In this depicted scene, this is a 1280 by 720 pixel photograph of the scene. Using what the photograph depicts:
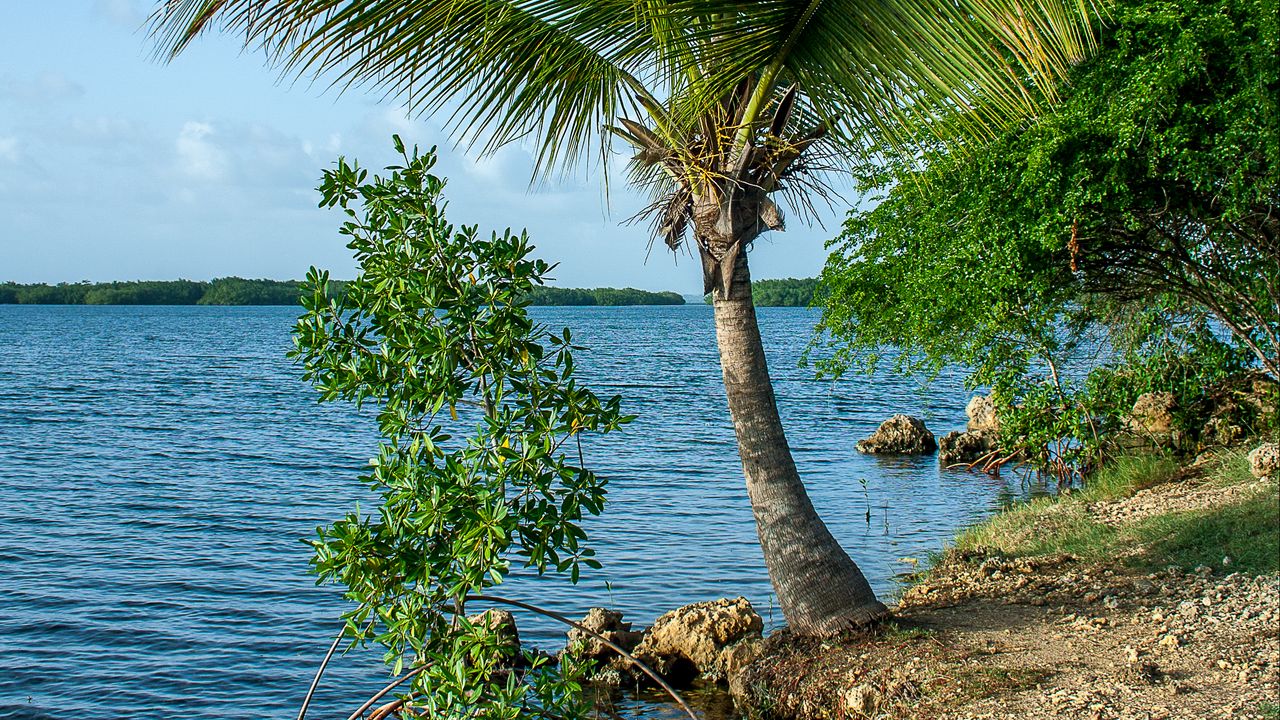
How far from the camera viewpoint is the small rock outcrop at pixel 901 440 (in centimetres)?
2498

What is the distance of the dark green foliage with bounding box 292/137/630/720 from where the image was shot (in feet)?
17.1

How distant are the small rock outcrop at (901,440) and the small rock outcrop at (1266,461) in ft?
43.7

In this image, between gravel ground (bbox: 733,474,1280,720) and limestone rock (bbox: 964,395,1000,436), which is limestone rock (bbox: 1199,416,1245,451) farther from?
limestone rock (bbox: 964,395,1000,436)

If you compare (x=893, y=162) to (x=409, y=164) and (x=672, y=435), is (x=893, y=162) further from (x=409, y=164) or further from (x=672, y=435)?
(x=672, y=435)

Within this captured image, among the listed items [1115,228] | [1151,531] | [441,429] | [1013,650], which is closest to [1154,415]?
[1115,228]

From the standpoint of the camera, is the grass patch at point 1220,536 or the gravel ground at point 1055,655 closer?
the gravel ground at point 1055,655

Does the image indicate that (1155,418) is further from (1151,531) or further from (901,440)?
(901,440)

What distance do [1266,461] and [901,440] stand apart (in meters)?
13.7

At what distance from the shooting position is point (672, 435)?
93.7 ft

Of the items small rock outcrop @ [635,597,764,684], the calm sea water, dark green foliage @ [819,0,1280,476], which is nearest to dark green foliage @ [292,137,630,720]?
dark green foliage @ [819,0,1280,476]

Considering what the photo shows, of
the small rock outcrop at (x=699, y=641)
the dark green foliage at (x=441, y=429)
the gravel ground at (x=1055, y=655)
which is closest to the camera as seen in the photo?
the dark green foliage at (x=441, y=429)

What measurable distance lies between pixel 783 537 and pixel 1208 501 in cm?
572

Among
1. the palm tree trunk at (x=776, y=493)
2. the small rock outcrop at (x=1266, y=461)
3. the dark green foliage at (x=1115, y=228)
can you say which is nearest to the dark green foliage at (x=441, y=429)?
the palm tree trunk at (x=776, y=493)

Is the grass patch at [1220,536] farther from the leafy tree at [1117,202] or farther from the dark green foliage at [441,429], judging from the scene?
the dark green foliage at [441,429]
